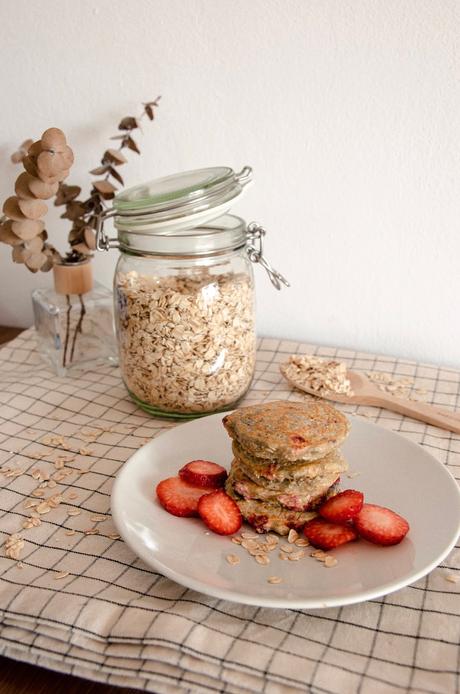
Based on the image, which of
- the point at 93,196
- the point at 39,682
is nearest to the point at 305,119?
the point at 93,196

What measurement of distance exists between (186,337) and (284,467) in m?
0.29

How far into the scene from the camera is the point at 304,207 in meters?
1.20

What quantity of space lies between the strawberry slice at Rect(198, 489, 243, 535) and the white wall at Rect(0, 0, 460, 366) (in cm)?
57

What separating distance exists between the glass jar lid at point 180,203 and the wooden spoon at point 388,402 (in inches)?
12.0

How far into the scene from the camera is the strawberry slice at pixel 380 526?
72 cm

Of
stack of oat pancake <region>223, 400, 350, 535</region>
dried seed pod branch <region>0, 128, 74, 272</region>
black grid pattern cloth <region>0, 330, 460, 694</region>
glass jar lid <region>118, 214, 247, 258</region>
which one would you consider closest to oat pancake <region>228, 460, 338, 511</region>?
stack of oat pancake <region>223, 400, 350, 535</region>

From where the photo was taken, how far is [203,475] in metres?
0.81

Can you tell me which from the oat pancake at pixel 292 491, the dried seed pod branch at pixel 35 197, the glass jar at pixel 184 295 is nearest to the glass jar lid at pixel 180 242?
the glass jar at pixel 184 295

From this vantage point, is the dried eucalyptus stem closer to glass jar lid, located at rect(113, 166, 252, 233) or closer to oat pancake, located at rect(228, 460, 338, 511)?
glass jar lid, located at rect(113, 166, 252, 233)

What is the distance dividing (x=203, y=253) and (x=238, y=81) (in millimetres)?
346

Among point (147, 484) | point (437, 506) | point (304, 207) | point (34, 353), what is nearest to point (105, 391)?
point (34, 353)

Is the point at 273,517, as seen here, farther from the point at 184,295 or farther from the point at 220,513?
the point at 184,295

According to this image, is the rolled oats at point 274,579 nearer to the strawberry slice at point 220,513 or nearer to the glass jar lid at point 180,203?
the strawberry slice at point 220,513

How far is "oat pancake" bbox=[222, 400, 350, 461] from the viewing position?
74 cm
